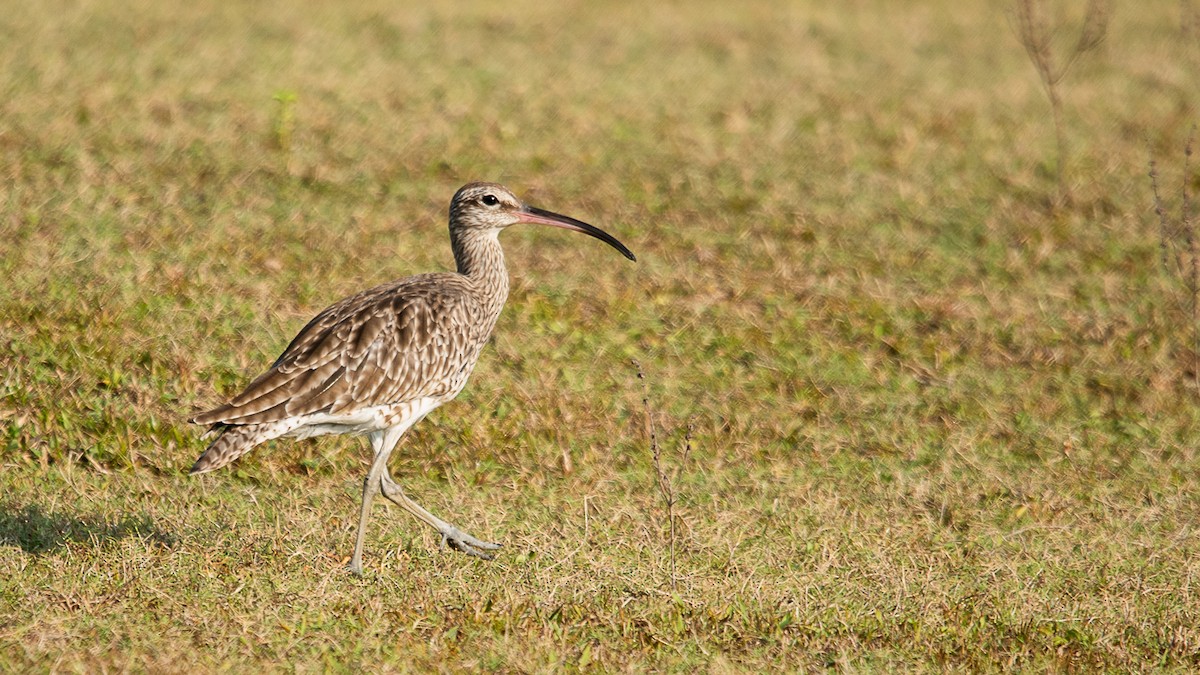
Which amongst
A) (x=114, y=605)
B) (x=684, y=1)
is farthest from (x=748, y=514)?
(x=684, y=1)

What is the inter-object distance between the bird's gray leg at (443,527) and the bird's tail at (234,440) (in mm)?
808

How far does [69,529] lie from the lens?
23.2 feet

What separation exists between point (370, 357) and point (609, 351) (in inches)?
114

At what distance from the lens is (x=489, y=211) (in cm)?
822

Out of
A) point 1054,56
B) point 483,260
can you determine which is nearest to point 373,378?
point 483,260

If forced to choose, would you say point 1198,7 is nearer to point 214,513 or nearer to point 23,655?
point 214,513

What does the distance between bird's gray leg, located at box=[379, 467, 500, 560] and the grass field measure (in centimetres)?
10

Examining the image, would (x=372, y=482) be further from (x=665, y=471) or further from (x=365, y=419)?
(x=665, y=471)

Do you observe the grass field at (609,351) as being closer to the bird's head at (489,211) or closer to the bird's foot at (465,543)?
the bird's foot at (465,543)

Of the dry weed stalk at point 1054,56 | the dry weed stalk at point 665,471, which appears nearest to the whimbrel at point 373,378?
the dry weed stalk at point 665,471

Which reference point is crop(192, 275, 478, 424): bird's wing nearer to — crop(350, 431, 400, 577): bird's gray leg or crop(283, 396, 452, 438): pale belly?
crop(283, 396, 452, 438): pale belly

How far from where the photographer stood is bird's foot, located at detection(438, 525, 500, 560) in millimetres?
7113

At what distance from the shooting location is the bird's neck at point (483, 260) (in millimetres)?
8164

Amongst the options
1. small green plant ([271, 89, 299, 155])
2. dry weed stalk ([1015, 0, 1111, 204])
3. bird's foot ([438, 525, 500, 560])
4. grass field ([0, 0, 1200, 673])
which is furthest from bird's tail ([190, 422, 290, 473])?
dry weed stalk ([1015, 0, 1111, 204])
